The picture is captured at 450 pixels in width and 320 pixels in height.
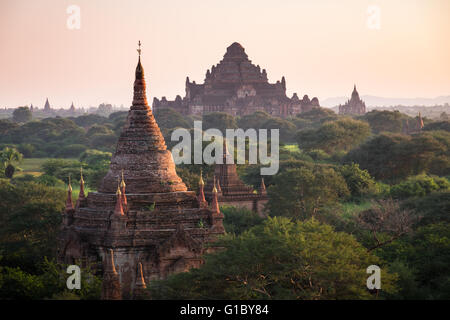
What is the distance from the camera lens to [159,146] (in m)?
33.5

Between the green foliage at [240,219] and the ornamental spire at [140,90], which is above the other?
the ornamental spire at [140,90]

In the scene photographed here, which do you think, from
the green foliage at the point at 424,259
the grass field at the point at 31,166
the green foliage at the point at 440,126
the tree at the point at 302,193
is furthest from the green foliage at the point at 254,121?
the green foliage at the point at 424,259

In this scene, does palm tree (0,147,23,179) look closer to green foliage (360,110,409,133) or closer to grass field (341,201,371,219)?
grass field (341,201,371,219)

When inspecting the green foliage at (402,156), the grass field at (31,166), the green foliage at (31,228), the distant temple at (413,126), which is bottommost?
the grass field at (31,166)

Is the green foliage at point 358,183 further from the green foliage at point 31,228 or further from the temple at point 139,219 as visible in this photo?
the temple at point 139,219

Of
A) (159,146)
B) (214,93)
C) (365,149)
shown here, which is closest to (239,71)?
(214,93)

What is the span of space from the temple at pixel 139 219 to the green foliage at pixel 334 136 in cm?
6656

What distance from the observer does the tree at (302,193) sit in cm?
5219

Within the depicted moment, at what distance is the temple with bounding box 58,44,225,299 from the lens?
3036 cm

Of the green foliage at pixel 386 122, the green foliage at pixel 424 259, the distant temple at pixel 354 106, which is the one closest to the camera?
the green foliage at pixel 424 259

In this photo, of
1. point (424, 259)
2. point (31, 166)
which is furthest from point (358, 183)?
point (31, 166)

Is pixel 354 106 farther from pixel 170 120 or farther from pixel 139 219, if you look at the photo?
pixel 139 219

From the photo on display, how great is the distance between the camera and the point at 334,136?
326 ft

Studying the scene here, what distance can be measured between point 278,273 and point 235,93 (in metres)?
138
